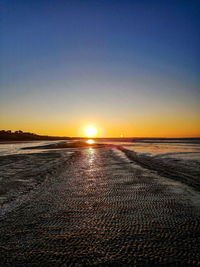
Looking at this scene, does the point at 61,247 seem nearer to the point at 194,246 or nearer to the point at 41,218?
the point at 41,218

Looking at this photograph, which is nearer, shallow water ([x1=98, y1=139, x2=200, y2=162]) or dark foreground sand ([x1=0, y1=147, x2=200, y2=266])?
dark foreground sand ([x1=0, y1=147, x2=200, y2=266])

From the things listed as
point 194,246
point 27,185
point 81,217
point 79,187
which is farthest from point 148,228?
point 27,185

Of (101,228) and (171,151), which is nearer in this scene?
(101,228)

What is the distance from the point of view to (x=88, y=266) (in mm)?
1820

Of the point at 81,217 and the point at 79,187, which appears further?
the point at 79,187

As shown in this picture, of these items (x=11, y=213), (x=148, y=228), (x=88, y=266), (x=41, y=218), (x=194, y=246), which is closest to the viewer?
(x=88, y=266)

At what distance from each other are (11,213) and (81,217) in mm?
1315

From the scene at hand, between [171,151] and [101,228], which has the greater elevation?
[101,228]

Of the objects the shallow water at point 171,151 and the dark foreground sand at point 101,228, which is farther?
the shallow water at point 171,151

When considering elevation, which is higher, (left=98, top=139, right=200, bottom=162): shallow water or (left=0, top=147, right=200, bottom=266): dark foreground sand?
(left=0, top=147, right=200, bottom=266): dark foreground sand

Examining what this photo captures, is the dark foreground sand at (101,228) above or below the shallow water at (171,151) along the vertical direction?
above

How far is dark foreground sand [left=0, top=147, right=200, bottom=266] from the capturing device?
1969 millimetres

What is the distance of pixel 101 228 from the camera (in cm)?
265

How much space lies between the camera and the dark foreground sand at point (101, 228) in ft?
6.46
